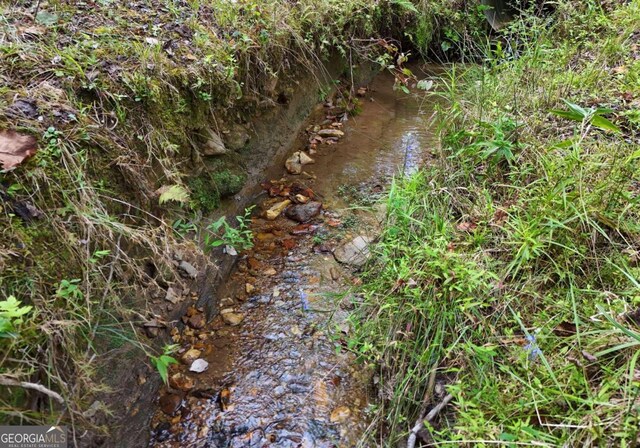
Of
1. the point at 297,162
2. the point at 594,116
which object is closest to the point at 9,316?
the point at 297,162

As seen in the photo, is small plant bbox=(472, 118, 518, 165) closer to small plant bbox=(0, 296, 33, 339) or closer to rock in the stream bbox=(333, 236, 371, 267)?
rock in the stream bbox=(333, 236, 371, 267)

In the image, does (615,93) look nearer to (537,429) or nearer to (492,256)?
(492,256)

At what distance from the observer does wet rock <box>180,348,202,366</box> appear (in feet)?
7.57

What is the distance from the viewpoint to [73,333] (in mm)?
1534

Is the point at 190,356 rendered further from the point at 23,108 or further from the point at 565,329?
the point at 565,329

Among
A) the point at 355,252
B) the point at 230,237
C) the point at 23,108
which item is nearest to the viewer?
the point at 23,108

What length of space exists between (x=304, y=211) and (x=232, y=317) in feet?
3.60

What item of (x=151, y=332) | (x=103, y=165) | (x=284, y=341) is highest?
(x=103, y=165)

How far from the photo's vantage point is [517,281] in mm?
1916

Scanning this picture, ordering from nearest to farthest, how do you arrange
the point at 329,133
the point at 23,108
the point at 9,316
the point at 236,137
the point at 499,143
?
the point at 9,316
the point at 23,108
the point at 499,143
the point at 236,137
the point at 329,133

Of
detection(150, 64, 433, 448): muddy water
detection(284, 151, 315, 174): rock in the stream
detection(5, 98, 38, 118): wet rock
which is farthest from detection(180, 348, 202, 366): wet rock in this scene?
detection(284, 151, 315, 174): rock in the stream

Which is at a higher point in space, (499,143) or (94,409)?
(499,143)

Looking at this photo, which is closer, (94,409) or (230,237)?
(94,409)

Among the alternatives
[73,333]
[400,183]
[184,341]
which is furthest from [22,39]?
[400,183]
